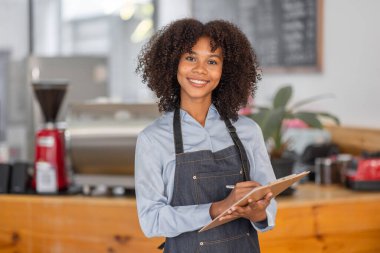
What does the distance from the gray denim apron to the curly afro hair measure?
81mm

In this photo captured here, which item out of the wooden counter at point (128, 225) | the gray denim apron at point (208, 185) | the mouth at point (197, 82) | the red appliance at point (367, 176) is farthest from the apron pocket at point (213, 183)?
the red appliance at point (367, 176)

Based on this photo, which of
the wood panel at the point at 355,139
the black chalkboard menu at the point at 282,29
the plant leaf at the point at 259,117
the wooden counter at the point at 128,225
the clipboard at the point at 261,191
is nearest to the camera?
the clipboard at the point at 261,191

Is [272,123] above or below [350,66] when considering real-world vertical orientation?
below

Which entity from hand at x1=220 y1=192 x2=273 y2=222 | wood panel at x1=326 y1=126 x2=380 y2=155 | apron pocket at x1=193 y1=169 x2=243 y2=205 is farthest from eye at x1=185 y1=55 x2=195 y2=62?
wood panel at x1=326 y1=126 x2=380 y2=155

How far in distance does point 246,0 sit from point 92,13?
10.4ft

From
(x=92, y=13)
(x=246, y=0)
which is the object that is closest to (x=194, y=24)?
(x=246, y=0)

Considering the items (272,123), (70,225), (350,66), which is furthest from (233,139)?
(350,66)

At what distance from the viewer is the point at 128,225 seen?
226 cm

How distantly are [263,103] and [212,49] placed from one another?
2656 mm

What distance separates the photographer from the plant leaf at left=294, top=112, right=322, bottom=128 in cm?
233

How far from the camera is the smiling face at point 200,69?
1.43 meters

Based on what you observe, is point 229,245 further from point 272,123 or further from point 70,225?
point 70,225

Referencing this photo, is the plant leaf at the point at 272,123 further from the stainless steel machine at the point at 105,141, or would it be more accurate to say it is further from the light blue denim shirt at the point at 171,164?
the light blue denim shirt at the point at 171,164

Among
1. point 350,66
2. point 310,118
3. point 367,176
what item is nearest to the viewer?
point 310,118
